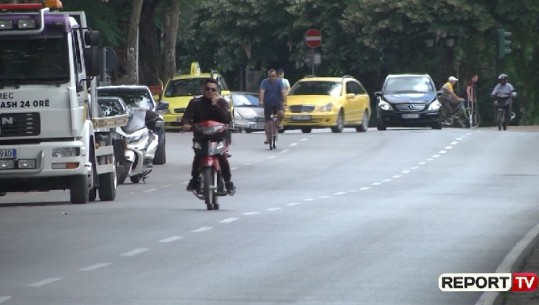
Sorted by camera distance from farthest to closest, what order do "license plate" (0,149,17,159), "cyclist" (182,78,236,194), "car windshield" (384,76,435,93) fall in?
"car windshield" (384,76,435,93) → "license plate" (0,149,17,159) → "cyclist" (182,78,236,194)

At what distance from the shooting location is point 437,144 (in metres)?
42.9

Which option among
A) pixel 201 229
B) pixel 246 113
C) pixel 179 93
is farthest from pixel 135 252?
pixel 246 113

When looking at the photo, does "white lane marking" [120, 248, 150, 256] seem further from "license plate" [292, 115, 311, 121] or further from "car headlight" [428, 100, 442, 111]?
"car headlight" [428, 100, 442, 111]

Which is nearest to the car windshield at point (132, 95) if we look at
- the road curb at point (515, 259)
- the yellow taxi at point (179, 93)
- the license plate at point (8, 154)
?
the yellow taxi at point (179, 93)

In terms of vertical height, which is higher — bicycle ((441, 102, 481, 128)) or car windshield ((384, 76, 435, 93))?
car windshield ((384, 76, 435, 93))

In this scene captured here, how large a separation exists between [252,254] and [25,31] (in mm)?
8847

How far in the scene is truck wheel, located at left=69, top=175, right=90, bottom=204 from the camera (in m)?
24.9

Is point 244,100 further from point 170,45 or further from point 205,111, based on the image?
point 205,111

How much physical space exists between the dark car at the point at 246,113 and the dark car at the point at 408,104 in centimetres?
531

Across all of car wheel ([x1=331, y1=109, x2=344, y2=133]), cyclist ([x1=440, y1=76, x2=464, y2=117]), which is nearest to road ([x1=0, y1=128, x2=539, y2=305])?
car wheel ([x1=331, y1=109, x2=344, y2=133])

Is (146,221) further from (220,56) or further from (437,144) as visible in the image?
(220,56)

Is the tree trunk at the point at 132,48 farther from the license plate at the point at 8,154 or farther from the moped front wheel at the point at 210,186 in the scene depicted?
the moped front wheel at the point at 210,186

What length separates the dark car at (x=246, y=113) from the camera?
184 ft

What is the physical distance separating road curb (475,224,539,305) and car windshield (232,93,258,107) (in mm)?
37933
